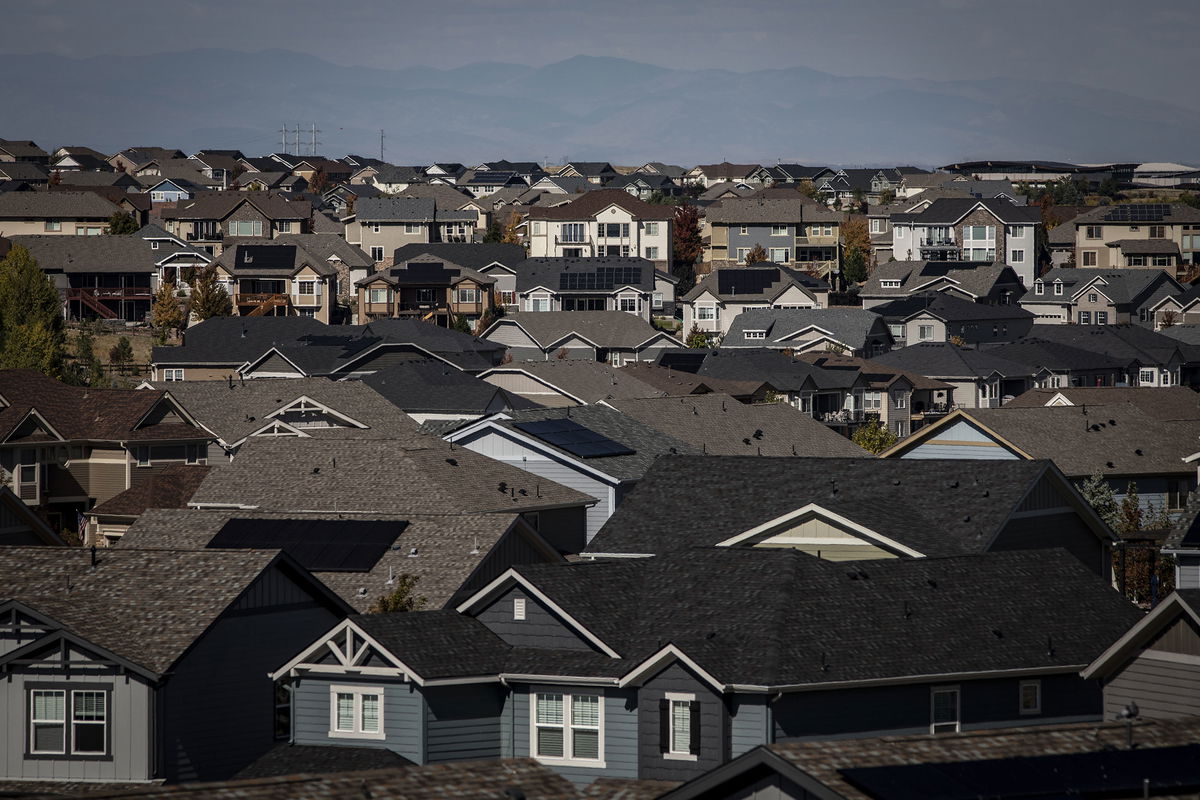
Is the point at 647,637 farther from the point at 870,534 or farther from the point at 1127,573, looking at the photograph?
the point at 1127,573

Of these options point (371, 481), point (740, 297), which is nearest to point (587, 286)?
point (740, 297)

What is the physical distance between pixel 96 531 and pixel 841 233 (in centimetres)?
11073

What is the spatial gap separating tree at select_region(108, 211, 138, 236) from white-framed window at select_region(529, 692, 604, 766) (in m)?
116

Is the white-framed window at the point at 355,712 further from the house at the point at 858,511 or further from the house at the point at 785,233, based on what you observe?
the house at the point at 785,233

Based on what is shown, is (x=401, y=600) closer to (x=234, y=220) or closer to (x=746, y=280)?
(x=746, y=280)

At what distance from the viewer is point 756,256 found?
144000 millimetres

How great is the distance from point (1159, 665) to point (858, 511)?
1083 cm

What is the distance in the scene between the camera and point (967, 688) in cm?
2880

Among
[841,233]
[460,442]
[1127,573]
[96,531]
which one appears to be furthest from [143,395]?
[841,233]

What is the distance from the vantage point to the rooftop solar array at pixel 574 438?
4956 cm

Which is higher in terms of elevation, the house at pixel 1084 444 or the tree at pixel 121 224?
the tree at pixel 121 224

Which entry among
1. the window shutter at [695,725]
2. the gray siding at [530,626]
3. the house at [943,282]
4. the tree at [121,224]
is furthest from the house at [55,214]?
the window shutter at [695,725]

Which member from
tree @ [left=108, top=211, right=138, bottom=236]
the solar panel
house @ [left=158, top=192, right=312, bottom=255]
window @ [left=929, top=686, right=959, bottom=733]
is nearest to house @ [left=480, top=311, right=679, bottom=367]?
house @ [left=158, top=192, right=312, bottom=255]

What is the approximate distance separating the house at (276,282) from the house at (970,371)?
35898mm
